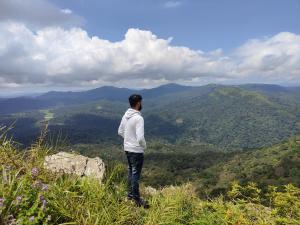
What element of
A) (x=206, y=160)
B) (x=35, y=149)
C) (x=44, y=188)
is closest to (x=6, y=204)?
(x=44, y=188)

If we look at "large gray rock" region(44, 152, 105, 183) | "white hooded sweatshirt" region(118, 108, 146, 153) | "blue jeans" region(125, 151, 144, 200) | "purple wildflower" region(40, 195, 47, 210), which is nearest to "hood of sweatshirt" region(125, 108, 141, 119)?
"white hooded sweatshirt" region(118, 108, 146, 153)

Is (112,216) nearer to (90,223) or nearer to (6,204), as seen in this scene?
(90,223)

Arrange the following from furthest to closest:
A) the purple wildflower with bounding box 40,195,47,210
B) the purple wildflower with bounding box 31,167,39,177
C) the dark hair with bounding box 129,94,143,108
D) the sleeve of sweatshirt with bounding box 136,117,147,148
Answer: the dark hair with bounding box 129,94,143,108, the sleeve of sweatshirt with bounding box 136,117,147,148, the purple wildflower with bounding box 31,167,39,177, the purple wildflower with bounding box 40,195,47,210

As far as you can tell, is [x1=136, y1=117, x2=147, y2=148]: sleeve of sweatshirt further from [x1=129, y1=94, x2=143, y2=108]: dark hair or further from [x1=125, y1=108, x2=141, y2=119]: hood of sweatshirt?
[x1=129, y1=94, x2=143, y2=108]: dark hair

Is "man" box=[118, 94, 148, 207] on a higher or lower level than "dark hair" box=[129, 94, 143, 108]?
lower

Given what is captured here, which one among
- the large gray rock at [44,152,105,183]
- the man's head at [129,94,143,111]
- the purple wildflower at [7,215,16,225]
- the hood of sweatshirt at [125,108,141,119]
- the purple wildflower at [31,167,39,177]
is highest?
the man's head at [129,94,143,111]

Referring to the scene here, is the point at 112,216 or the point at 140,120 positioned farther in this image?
the point at 140,120

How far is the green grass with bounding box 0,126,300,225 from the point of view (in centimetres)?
416

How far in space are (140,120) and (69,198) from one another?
314cm

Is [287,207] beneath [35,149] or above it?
beneath

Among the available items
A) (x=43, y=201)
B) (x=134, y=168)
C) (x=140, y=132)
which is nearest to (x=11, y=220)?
(x=43, y=201)

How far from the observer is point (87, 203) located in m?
4.80

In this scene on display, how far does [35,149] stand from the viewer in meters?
5.85

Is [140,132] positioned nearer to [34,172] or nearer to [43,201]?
[34,172]
